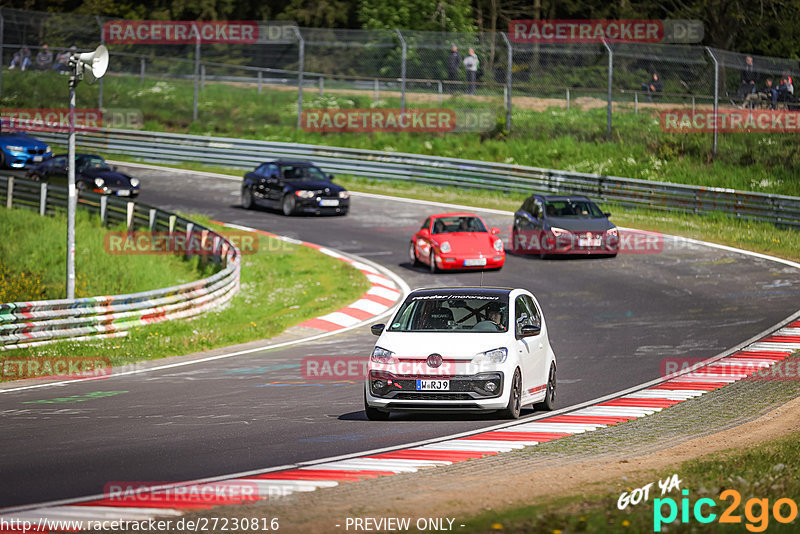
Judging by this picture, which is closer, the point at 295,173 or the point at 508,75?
the point at 295,173

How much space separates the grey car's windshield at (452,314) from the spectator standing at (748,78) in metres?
22.6

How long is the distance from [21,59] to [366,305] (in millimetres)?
29296

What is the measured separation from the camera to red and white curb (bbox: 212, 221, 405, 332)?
2123 cm

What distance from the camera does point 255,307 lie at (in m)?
23.8

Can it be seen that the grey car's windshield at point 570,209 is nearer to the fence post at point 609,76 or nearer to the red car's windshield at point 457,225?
the red car's windshield at point 457,225

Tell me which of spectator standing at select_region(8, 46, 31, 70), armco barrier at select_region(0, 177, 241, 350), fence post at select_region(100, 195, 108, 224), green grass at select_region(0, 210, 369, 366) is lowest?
green grass at select_region(0, 210, 369, 366)

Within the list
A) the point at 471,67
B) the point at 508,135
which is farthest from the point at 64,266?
the point at 508,135

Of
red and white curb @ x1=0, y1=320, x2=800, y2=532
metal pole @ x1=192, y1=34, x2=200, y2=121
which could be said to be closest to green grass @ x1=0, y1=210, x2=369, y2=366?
red and white curb @ x1=0, y1=320, x2=800, y2=532

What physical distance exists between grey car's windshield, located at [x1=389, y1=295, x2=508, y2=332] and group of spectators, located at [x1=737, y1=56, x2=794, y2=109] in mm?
22524

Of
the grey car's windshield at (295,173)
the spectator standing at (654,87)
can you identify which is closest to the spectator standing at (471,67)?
the spectator standing at (654,87)

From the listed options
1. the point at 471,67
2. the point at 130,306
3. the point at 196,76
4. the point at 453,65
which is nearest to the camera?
the point at 130,306

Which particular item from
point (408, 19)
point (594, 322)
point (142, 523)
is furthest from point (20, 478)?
point (408, 19)

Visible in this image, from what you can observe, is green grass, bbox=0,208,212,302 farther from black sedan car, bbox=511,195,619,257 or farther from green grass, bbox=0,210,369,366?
black sedan car, bbox=511,195,619,257

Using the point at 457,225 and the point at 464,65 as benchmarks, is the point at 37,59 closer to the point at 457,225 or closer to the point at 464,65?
the point at 464,65
